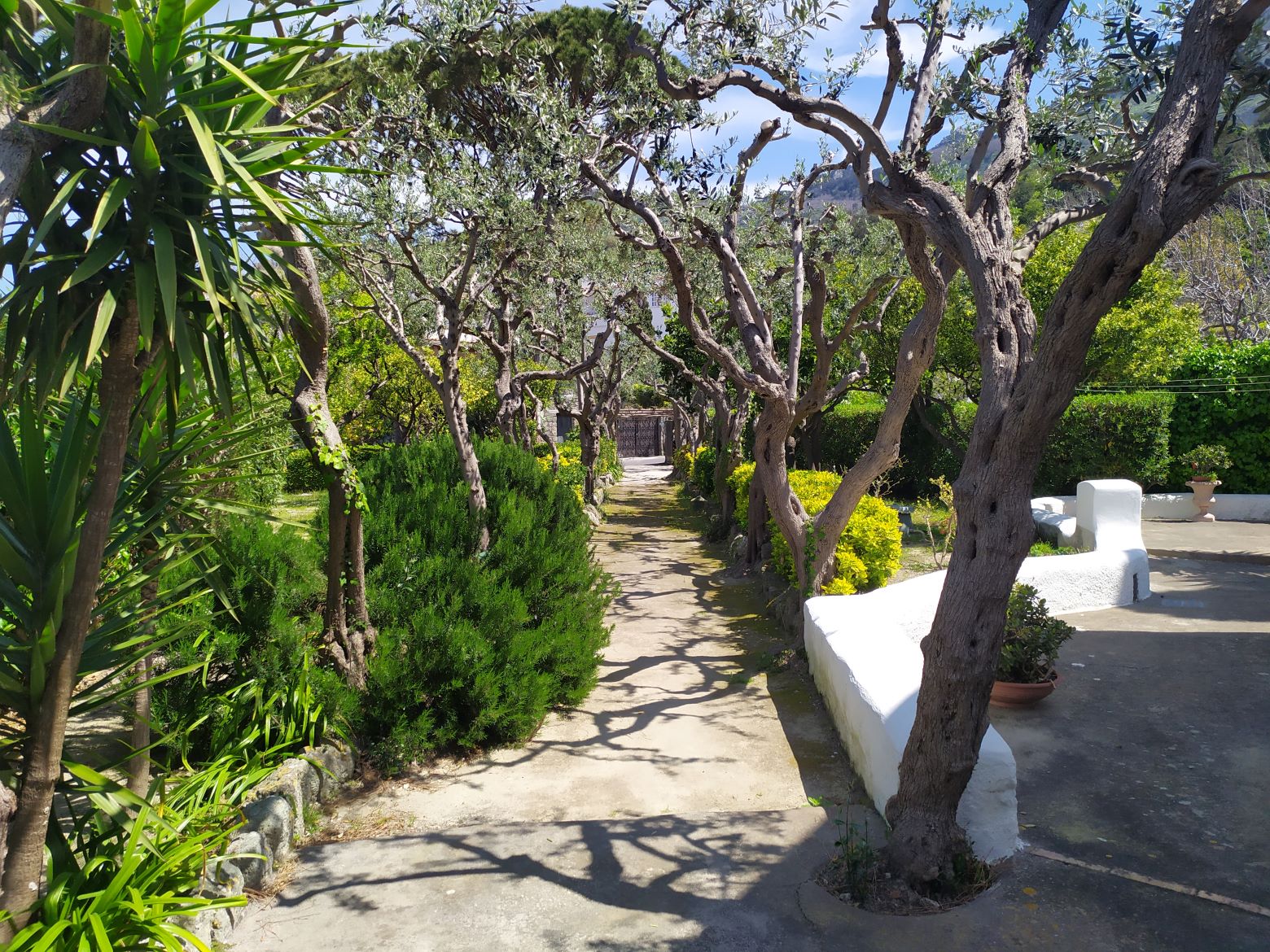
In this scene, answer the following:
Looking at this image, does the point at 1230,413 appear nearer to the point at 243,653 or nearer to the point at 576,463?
the point at 576,463

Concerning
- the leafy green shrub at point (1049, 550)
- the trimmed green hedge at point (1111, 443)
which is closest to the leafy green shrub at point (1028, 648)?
the leafy green shrub at point (1049, 550)

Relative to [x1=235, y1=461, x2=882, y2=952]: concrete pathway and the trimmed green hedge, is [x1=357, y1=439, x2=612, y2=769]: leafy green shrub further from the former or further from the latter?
the trimmed green hedge

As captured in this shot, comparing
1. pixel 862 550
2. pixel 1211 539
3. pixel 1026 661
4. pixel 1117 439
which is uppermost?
pixel 1117 439

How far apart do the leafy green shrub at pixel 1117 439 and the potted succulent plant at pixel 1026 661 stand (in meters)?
9.61

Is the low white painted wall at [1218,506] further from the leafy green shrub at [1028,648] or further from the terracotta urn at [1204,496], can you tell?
the leafy green shrub at [1028,648]

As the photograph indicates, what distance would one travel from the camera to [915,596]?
24.9 ft

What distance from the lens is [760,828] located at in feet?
15.2

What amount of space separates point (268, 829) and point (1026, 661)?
5.04 m

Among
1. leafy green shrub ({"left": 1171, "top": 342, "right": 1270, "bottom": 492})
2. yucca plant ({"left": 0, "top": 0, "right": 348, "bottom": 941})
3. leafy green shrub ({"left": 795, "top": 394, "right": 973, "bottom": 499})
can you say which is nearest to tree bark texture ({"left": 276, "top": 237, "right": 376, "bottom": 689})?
yucca plant ({"left": 0, "top": 0, "right": 348, "bottom": 941})

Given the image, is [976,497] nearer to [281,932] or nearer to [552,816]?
[552,816]

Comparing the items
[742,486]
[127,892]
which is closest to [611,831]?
[127,892]

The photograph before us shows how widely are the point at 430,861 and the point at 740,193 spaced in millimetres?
6475

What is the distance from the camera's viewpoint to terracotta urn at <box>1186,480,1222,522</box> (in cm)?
1425

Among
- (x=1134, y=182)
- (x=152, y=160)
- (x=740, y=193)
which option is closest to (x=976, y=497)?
(x=1134, y=182)
